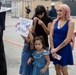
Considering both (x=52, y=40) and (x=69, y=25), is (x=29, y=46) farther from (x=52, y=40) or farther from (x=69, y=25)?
(x=69, y=25)

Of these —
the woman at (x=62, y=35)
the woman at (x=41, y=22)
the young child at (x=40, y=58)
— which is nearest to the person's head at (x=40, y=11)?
the woman at (x=41, y=22)

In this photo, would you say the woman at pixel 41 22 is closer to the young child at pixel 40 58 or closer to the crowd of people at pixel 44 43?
the crowd of people at pixel 44 43

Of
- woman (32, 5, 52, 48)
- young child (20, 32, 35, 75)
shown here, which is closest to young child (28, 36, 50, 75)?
young child (20, 32, 35, 75)

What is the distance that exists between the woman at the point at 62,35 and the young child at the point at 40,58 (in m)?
0.19

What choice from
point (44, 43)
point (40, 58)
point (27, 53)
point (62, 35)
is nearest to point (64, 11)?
point (62, 35)

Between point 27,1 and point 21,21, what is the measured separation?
25.7m

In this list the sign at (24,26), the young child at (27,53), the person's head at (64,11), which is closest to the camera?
the sign at (24,26)

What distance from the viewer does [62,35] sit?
4.05m

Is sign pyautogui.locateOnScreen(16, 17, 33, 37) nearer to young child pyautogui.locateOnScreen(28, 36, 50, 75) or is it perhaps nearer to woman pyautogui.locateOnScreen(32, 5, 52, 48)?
young child pyautogui.locateOnScreen(28, 36, 50, 75)

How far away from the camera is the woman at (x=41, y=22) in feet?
13.4

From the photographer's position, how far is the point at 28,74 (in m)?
4.20

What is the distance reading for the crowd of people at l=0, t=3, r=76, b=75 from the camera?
3949mm

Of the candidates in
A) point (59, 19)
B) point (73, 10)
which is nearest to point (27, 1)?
point (73, 10)

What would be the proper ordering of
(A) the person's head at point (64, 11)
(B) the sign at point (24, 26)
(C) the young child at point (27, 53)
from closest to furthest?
(B) the sign at point (24, 26)
(A) the person's head at point (64, 11)
(C) the young child at point (27, 53)
